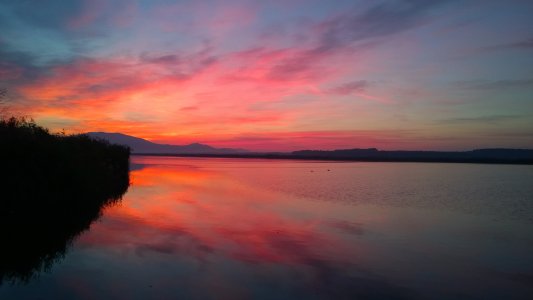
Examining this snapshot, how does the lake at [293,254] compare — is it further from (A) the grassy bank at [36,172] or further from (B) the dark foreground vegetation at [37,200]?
(A) the grassy bank at [36,172]

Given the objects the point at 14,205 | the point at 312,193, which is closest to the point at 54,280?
the point at 14,205

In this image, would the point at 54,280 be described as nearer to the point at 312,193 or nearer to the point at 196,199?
the point at 196,199

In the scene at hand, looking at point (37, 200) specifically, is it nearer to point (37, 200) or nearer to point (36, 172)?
point (37, 200)

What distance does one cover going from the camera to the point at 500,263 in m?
12.6

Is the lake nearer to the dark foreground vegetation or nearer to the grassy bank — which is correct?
the dark foreground vegetation

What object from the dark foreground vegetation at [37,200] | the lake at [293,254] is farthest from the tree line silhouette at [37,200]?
the lake at [293,254]

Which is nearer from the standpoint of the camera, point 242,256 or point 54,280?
point 54,280

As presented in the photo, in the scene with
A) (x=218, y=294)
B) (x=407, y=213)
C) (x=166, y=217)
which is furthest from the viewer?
(x=407, y=213)

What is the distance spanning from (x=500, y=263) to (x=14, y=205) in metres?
15.7

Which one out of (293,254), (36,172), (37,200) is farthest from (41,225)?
(293,254)

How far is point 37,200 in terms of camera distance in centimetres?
1617

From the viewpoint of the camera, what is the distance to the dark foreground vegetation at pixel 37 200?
1186cm

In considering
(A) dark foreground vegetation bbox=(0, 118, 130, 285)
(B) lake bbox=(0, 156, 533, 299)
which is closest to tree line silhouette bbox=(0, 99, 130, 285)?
(A) dark foreground vegetation bbox=(0, 118, 130, 285)

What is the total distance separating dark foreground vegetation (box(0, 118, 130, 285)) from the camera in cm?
1186
